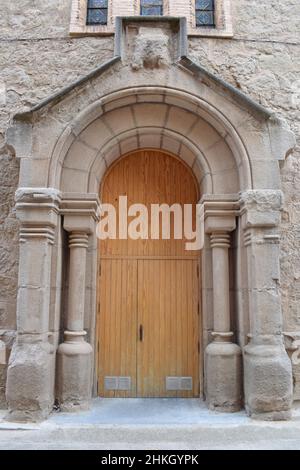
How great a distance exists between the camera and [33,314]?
4.04 m

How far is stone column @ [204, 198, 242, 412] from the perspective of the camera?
418cm

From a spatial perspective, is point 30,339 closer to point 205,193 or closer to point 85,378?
point 85,378

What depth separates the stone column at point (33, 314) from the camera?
390 centimetres

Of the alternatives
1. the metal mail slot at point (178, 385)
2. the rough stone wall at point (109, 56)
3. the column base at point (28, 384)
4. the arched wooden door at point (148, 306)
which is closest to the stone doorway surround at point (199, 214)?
the column base at point (28, 384)

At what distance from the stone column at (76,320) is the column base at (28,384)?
10.4 inches

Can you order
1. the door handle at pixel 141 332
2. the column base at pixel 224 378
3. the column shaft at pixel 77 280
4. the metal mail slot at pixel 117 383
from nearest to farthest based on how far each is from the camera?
the column base at pixel 224 378, the column shaft at pixel 77 280, the metal mail slot at pixel 117 383, the door handle at pixel 141 332

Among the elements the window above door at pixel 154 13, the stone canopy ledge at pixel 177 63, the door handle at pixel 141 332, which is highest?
the window above door at pixel 154 13

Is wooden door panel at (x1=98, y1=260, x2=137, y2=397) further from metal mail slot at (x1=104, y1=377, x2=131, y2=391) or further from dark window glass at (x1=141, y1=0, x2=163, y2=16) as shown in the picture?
dark window glass at (x1=141, y1=0, x2=163, y2=16)

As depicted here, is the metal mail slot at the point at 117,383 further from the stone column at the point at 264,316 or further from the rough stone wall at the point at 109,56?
the rough stone wall at the point at 109,56

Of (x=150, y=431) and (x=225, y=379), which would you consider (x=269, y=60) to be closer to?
(x=225, y=379)

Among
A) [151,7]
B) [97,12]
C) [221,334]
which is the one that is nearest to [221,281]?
[221,334]

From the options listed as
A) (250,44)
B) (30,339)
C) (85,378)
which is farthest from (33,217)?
(250,44)

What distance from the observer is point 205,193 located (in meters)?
4.59

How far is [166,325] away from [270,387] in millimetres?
1471
